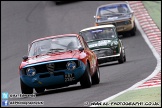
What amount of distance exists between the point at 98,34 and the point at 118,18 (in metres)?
7.63

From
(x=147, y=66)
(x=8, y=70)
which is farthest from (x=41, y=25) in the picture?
(x=147, y=66)

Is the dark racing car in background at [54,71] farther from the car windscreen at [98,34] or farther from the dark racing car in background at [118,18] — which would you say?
the dark racing car in background at [118,18]

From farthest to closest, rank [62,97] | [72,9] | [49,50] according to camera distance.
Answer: [72,9] < [49,50] < [62,97]

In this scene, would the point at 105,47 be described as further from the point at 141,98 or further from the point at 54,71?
the point at 141,98

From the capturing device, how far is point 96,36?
21844 millimetres

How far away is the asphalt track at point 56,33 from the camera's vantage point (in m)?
12.3

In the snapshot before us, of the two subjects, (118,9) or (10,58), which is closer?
(10,58)

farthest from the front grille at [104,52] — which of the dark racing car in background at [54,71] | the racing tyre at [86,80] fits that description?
the racing tyre at [86,80]

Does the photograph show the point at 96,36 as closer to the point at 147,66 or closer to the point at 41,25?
the point at 147,66

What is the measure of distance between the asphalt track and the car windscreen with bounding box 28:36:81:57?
0.85 meters

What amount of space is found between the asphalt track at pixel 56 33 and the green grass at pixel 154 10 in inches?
56.6

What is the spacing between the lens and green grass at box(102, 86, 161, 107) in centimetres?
916

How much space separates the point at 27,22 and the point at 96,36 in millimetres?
12655

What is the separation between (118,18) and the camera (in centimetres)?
2944
